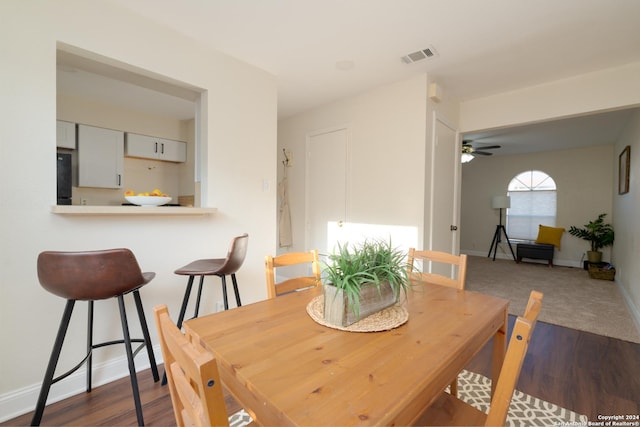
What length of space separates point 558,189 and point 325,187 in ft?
18.8

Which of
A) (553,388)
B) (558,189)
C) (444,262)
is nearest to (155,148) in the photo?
(444,262)

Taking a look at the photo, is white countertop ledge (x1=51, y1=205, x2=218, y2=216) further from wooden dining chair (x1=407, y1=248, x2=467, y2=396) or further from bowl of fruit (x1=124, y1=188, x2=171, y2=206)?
wooden dining chair (x1=407, y1=248, x2=467, y2=396)

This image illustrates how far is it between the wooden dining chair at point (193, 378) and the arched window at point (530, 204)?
25.7 ft

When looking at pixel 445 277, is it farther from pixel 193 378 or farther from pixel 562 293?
pixel 562 293

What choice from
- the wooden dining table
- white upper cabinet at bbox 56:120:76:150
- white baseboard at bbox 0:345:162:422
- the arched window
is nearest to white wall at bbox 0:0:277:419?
white baseboard at bbox 0:345:162:422

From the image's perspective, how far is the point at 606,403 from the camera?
169 centimetres

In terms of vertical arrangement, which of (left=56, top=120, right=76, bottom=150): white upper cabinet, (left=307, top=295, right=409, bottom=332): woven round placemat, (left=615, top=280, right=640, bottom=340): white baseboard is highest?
(left=56, top=120, right=76, bottom=150): white upper cabinet

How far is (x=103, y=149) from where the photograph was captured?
3.85 meters

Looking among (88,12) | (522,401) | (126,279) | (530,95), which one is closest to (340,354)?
(126,279)

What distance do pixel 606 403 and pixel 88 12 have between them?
3878mm

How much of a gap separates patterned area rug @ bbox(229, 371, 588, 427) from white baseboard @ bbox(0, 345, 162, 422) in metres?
0.84

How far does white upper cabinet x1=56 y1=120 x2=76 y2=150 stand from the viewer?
3.48 m

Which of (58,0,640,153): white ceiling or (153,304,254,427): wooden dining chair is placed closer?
(153,304,254,427): wooden dining chair

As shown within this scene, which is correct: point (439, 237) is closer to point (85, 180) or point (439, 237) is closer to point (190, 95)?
point (190, 95)
